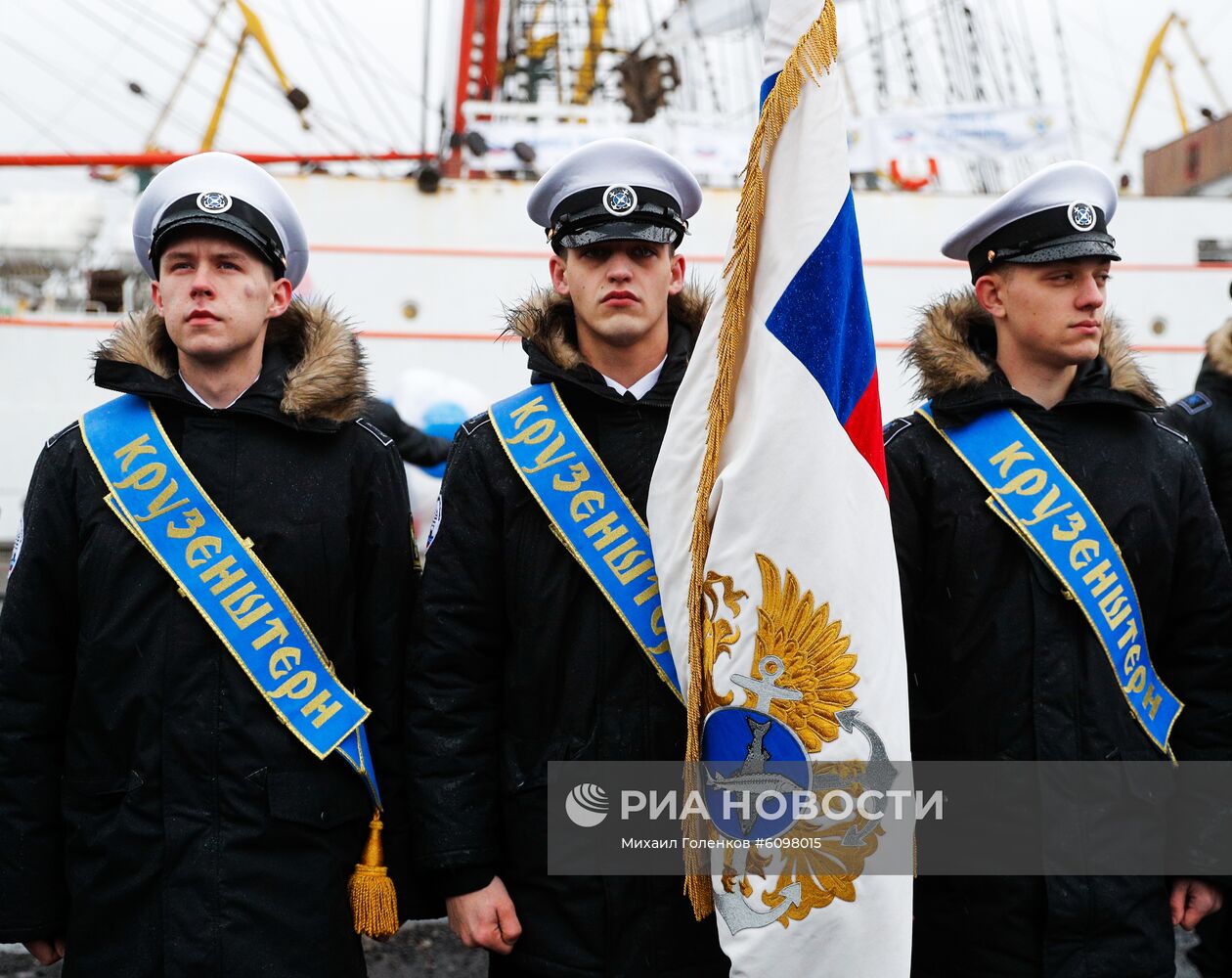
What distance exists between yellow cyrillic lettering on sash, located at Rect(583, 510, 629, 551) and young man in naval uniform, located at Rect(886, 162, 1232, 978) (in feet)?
2.06

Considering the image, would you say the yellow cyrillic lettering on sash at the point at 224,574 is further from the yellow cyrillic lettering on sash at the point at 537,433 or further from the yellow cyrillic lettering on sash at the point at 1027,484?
the yellow cyrillic lettering on sash at the point at 1027,484

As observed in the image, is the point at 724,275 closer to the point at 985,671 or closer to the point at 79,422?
the point at 985,671

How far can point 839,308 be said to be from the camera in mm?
2262

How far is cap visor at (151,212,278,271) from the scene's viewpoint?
2.46m

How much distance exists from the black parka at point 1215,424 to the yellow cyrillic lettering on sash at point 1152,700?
1473 millimetres

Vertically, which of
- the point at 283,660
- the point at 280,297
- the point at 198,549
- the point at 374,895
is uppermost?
the point at 280,297

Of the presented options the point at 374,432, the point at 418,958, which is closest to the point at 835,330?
the point at 374,432

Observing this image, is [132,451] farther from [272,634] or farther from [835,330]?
[835,330]

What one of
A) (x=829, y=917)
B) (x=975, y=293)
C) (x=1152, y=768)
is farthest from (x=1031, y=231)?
(x=829, y=917)

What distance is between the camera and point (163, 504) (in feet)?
7.88

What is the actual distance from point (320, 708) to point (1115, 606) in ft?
5.49

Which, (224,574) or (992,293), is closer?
(224,574)

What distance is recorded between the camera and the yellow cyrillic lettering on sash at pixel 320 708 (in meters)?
2.38

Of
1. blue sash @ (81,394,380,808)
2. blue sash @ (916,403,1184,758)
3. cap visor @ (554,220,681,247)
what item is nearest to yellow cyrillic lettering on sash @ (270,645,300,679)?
blue sash @ (81,394,380,808)
